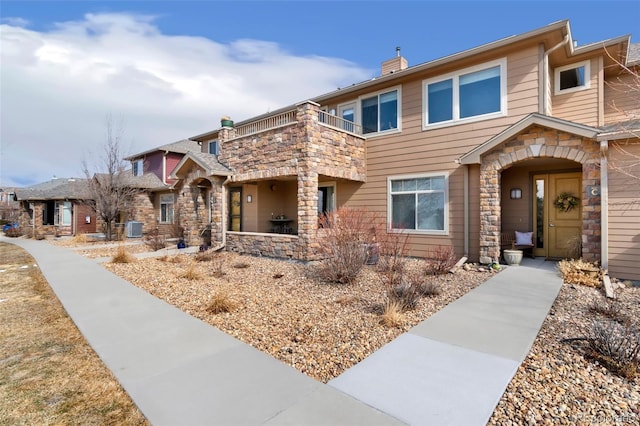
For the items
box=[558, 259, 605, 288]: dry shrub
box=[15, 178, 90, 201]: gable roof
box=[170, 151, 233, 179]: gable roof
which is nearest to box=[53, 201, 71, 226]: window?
box=[15, 178, 90, 201]: gable roof

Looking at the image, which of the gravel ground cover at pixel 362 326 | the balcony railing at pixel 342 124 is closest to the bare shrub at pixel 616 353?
the gravel ground cover at pixel 362 326

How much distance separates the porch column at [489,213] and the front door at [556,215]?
188 cm

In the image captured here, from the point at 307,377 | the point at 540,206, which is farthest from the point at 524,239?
the point at 307,377

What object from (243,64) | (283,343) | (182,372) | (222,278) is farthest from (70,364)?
(243,64)

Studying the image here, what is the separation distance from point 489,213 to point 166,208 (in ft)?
63.2

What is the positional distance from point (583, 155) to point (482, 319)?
5.46m

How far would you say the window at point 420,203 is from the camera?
9.71 meters

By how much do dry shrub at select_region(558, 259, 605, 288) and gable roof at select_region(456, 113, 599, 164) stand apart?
295cm

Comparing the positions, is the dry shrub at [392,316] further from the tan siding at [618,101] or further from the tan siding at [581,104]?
the tan siding at [618,101]

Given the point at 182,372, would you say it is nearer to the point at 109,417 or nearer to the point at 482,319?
the point at 109,417

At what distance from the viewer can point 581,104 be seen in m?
8.82

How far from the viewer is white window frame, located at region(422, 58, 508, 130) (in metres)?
8.67

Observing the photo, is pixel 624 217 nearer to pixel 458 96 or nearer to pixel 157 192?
pixel 458 96

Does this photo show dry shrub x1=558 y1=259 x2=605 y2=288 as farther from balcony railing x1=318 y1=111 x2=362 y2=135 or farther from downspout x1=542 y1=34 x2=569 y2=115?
balcony railing x1=318 y1=111 x2=362 y2=135
